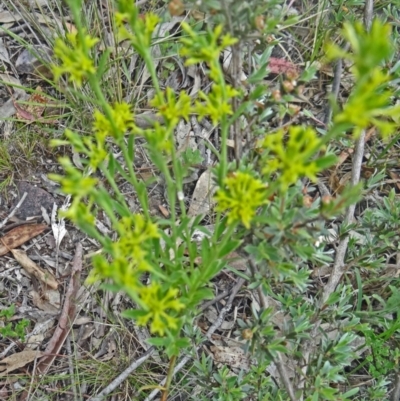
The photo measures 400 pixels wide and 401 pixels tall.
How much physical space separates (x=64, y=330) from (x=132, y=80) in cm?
132

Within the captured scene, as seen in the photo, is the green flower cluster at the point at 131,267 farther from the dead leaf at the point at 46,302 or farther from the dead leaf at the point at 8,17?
the dead leaf at the point at 8,17

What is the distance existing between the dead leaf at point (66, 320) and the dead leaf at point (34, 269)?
87mm

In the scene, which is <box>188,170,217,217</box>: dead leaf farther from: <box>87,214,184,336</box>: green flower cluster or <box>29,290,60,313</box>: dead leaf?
<box>87,214,184,336</box>: green flower cluster

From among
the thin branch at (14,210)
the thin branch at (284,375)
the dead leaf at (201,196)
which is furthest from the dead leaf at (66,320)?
the thin branch at (284,375)

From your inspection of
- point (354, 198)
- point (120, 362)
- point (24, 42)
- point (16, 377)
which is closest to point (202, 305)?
point (120, 362)

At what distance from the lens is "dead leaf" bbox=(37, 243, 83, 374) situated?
230 cm

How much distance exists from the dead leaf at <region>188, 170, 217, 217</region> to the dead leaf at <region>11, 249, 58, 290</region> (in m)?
0.71

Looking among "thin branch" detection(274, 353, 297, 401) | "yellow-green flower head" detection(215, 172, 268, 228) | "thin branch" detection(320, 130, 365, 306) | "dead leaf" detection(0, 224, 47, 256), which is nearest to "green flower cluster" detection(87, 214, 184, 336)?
"yellow-green flower head" detection(215, 172, 268, 228)

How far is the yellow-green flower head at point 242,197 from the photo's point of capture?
1.16 m

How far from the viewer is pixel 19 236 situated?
2.53 metres

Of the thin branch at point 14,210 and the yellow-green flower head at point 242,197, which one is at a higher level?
the yellow-green flower head at point 242,197

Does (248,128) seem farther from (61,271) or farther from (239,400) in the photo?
(61,271)

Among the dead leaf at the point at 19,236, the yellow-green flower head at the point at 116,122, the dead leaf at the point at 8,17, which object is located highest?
the yellow-green flower head at the point at 116,122

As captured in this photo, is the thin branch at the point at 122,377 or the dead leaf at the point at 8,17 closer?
the thin branch at the point at 122,377
